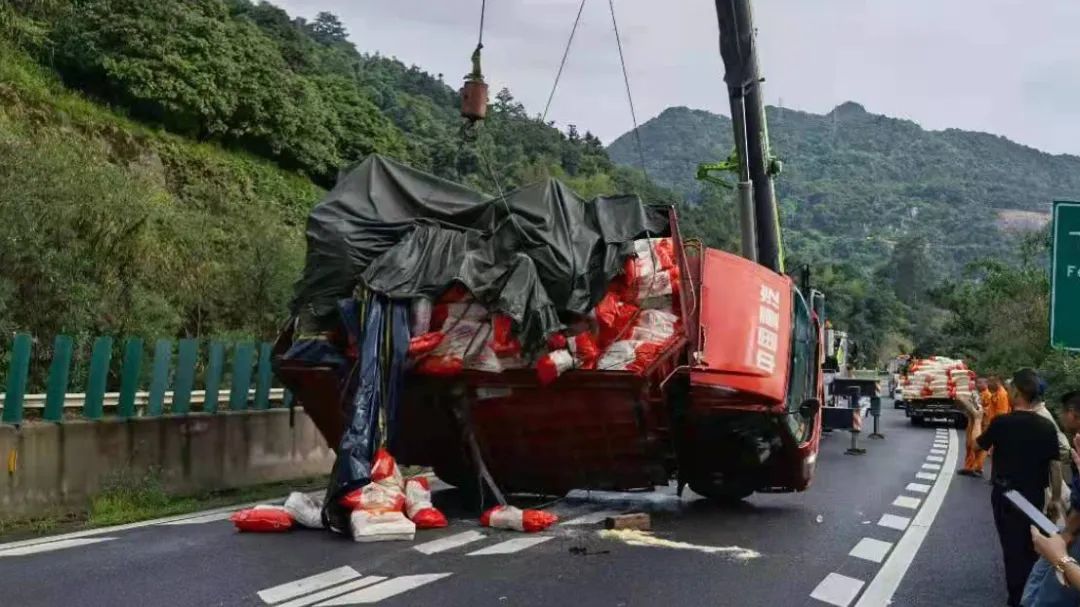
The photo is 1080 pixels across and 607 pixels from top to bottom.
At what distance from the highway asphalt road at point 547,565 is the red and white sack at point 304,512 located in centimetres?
16

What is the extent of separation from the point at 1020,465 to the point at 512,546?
3476 millimetres

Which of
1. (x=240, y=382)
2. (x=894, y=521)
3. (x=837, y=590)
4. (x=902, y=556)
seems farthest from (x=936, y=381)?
(x=837, y=590)

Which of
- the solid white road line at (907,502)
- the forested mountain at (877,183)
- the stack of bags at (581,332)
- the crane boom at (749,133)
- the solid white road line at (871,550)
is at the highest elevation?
the forested mountain at (877,183)

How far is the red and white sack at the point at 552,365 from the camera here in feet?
24.7

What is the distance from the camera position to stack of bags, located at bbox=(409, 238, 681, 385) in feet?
25.5

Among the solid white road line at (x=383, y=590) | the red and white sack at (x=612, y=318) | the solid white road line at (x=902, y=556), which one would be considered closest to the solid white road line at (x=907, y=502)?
the solid white road line at (x=902, y=556)

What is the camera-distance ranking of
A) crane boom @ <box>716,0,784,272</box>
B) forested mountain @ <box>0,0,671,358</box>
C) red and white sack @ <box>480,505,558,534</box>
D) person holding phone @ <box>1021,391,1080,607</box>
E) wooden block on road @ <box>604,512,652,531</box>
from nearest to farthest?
person holding phone @ <box>1021,391,1080,607</box> < red and white sack @ <box>480,505,558,534</box> < wooden block on road @ <box>604,512,652,531</box> < forested mountain @ <box>0,0,671,358</box> < crane boom @ <box>716,0,784,272</box>

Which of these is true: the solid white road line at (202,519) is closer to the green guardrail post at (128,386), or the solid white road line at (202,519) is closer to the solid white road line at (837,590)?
the green guardrail post at (128,386)

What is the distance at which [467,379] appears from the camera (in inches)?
316

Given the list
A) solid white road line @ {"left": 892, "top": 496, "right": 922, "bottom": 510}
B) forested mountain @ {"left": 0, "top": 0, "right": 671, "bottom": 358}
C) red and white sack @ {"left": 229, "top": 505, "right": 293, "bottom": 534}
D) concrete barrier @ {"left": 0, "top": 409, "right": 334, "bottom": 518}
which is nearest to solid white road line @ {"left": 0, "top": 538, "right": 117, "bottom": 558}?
red and white sack @ {"left": 229, "top": 505, "right": 293, "bottom": 534}

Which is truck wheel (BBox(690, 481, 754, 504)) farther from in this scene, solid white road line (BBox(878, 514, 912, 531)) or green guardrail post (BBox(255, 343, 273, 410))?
green guardrail post (BBox(255, 343, 273, 410))

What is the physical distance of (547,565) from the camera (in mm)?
6742

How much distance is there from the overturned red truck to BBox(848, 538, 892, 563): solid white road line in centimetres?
125

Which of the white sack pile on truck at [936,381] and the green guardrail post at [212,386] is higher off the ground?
the green guardrail post at [212,386]
